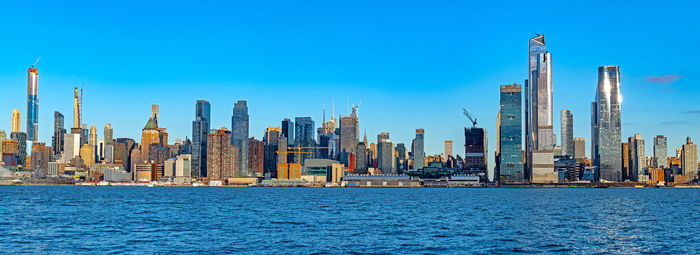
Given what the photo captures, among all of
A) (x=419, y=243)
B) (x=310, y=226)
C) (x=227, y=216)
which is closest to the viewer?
(x=419, y=243)

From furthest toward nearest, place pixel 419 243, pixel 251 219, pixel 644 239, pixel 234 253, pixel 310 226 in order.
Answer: pixel 251 219 < pixel 310 226 < pixel 644 239 < pixel 419 243 < pixel 234 253

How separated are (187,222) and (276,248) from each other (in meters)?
34.6

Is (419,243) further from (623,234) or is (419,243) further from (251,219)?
(251,219)

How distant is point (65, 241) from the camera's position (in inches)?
2881

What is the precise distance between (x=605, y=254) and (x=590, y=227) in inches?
1155

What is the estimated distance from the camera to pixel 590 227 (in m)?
93.7

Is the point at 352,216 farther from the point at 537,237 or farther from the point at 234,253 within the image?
the point at 234,253

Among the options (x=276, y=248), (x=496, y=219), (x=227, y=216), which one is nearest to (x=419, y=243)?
(x=276, y=248)

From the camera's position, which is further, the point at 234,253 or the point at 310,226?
the point at 310,226

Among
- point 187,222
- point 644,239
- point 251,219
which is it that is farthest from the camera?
point 251,219

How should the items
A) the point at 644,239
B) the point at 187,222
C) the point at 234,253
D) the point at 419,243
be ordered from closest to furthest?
the point at 234,253
the point at 419,243
the point at 644,239
the point at 187,222

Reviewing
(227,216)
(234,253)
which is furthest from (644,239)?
(227,216)

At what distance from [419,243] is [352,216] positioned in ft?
134

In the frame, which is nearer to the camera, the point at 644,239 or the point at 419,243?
the point at 419,243
